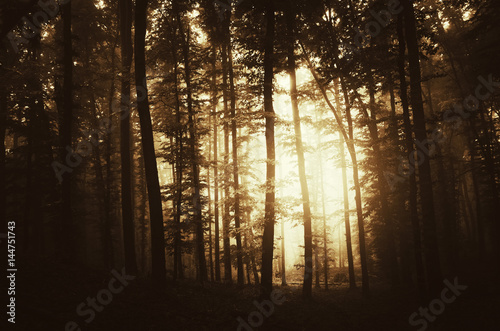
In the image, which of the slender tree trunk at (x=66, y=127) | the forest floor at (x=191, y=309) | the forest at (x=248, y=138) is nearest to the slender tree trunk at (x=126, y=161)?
the forest at (x=248, y=138)

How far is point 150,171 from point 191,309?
491 cm

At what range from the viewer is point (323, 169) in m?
28.6

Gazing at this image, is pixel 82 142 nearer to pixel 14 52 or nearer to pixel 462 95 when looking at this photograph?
pixel 14 52

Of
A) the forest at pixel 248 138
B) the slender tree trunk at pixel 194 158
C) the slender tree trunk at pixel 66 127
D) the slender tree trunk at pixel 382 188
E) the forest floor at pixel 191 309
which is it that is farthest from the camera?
the slender tree trunk at pixel 382 188

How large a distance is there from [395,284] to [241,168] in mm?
10932

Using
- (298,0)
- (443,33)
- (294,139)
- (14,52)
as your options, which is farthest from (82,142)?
(443,33)

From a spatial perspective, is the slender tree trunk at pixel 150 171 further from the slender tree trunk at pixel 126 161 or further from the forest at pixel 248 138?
the slender tree trunk at pixel 126 161

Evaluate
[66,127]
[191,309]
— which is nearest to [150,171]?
[66,127]

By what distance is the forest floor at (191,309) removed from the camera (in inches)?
266

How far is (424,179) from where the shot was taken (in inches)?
437

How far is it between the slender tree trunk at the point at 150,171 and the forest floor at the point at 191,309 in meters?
1.00

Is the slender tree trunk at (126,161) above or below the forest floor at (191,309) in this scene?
above

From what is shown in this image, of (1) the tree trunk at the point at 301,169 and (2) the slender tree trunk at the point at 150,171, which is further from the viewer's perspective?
(1) the tree trunk at the point at 301,169

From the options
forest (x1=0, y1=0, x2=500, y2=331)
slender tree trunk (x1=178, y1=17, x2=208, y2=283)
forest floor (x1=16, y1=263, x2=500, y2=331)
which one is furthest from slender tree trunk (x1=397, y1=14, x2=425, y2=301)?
slender tree trunk (x1=178, y1=17, x2=208, y2=283)
